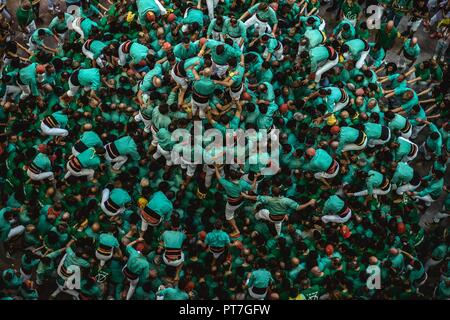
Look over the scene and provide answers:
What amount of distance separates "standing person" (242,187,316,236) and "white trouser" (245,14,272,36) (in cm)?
376

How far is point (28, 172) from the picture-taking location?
31.7ft

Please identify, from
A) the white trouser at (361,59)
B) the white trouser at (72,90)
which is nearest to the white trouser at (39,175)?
the white trouser at (72,90)

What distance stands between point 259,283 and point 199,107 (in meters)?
3.06

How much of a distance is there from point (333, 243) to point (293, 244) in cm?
66

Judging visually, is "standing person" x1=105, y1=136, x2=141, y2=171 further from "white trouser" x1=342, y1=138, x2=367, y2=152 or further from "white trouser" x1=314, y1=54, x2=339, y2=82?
"white trouser" x1=314, y1=54, x2=339, y2=82

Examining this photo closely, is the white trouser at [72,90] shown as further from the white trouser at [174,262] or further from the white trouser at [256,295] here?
the white trouser at [256,295]

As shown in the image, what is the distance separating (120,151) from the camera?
9734 mm

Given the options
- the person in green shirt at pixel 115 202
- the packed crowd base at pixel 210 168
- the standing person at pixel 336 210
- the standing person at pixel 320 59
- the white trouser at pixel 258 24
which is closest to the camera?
the packed crowd base at pixel 210 168

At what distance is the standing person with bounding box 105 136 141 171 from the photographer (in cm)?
972

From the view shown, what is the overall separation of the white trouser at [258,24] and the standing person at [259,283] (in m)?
5.03

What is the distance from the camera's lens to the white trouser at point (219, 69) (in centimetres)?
991

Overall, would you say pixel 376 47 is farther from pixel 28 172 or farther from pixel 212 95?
pixel 28 172

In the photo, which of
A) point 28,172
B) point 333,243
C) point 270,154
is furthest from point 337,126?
point 28,172

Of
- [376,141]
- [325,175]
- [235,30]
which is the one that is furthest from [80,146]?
[376,141]
